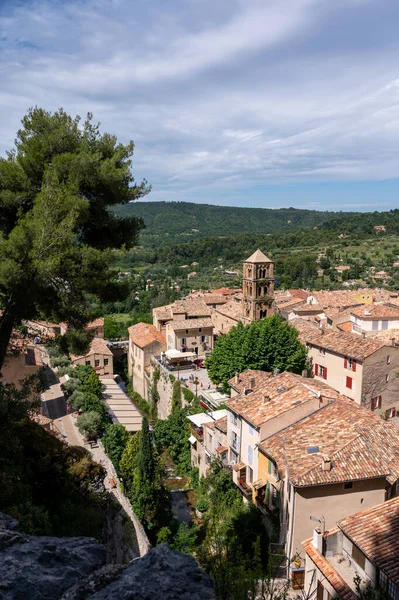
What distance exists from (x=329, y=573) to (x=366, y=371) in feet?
46.6

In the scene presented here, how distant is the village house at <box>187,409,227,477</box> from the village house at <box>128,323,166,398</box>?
44.8 ft

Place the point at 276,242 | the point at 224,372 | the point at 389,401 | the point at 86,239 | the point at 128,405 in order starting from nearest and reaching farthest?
the point at 86,239, the point at 389,401, the point at 224,372, the point at 128,405, the point at 276,242

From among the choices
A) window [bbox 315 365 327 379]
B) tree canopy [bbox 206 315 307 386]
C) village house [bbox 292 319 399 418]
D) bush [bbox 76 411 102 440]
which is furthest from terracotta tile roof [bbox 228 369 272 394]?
bush [bbox 76 411 102 440]

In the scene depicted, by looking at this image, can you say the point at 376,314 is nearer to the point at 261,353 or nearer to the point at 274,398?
the point at 261,353

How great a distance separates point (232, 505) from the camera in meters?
17.6

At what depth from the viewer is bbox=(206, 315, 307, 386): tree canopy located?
87.7ft

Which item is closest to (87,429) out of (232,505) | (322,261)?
(232,505)

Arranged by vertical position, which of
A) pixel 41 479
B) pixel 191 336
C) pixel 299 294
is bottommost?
pixel 191 336

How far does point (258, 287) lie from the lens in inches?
1629

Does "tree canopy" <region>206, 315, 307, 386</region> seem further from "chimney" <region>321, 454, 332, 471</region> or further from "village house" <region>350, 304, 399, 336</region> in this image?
"chimney" <region>321, 454, 332, 471</region>

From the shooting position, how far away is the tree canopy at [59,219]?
339 inches

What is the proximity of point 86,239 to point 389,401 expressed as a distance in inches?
797

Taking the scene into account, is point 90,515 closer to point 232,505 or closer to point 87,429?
point 232,505

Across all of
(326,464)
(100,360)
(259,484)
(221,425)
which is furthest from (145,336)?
(326,464)
